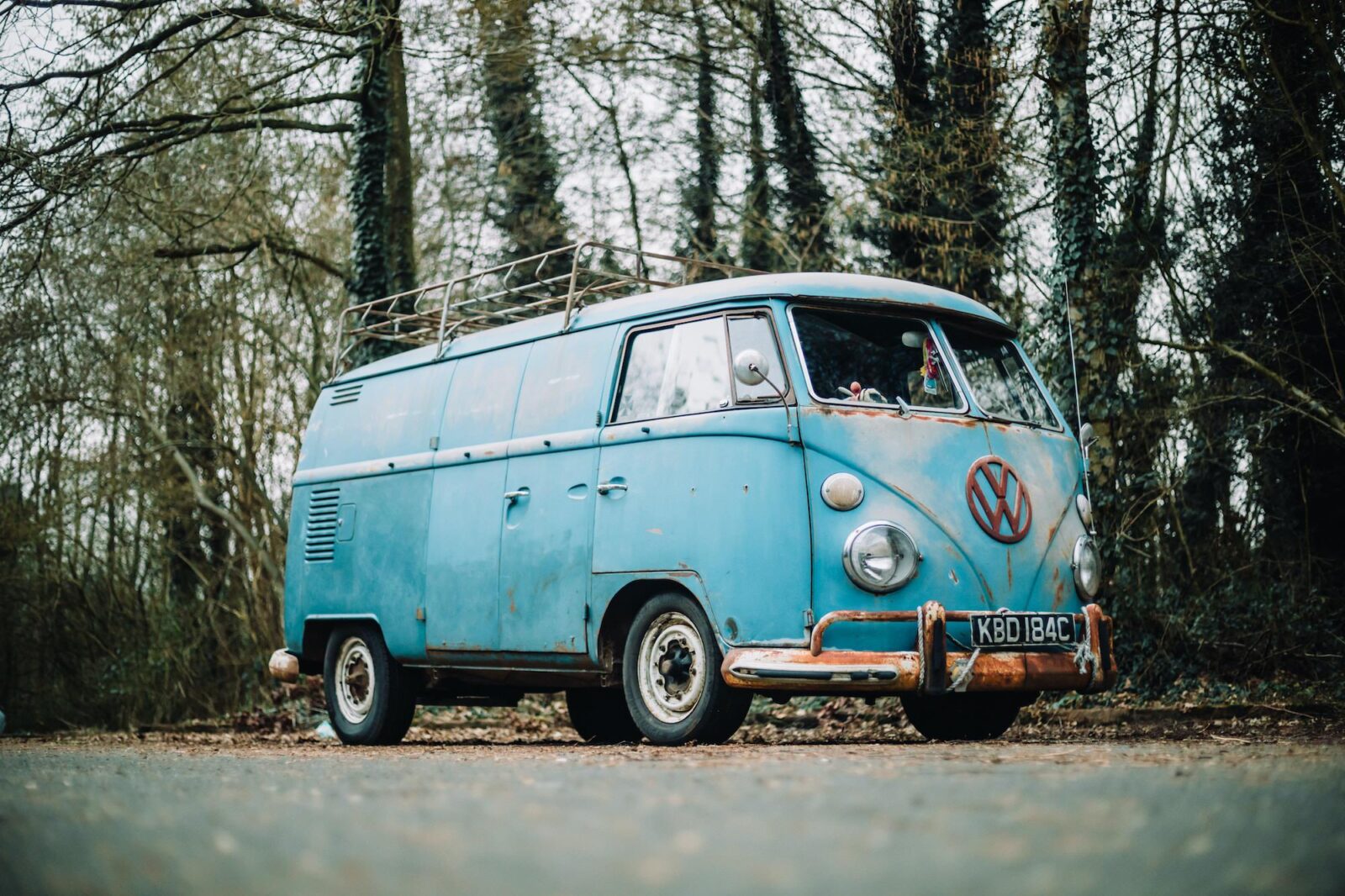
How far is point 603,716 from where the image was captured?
1082 centimetres

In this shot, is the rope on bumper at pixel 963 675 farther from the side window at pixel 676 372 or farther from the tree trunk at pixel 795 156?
the tree trunk at pixel 795 156

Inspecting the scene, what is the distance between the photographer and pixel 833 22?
15492 millimetres

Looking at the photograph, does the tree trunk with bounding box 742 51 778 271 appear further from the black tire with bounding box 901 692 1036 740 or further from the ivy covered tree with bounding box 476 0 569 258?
the black tire with bounding box 901 692 1036 740

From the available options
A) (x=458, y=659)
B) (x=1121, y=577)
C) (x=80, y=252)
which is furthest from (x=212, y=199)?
(x=1121, y=577)

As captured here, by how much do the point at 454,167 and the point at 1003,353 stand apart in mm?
13234

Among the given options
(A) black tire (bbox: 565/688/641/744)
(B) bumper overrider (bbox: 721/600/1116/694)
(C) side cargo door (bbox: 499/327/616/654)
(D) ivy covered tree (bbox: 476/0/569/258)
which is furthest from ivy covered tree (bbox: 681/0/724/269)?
(B) bumper overrider (bbox: 721/600/1116/694)

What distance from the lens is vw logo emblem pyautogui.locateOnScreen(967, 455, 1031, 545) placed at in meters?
7.82

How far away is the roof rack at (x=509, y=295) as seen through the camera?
9641 millimetres

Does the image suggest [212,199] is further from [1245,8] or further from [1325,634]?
[1325,634]

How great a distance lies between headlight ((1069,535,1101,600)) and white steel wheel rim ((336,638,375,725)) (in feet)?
16.3

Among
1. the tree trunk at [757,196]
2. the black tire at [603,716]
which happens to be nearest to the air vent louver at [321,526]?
the black tire at [603,716]

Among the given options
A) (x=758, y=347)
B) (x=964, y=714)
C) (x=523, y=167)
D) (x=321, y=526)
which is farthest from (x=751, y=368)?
(x=523, y=167)

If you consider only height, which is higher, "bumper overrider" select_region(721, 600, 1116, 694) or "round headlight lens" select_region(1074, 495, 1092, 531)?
"round headlight lens" select_region(1074, 495, 1092, 531)

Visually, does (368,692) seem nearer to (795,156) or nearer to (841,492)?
(841,492)
